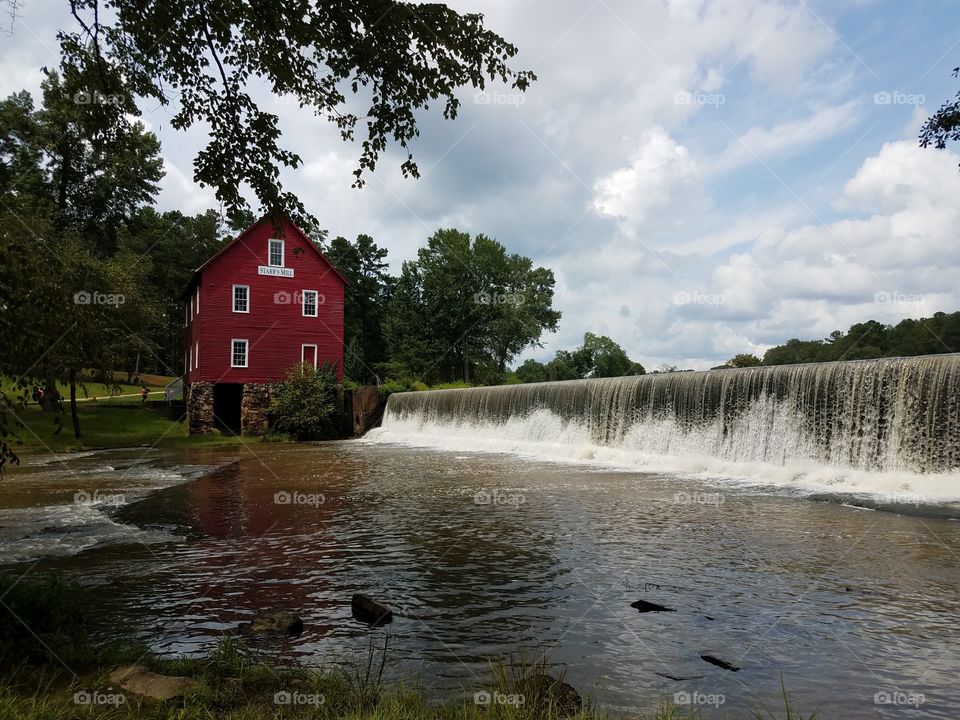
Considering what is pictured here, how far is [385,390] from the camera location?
1623 inches

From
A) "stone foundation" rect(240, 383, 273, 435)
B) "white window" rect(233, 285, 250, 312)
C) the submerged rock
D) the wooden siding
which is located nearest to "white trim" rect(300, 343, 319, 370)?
the wooden siding

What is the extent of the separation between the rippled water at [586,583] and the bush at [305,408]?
21512 millimetres

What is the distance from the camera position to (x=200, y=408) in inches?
1388

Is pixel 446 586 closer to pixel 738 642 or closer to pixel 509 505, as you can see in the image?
pixel 738 642

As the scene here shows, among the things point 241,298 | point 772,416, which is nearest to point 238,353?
point 241,298

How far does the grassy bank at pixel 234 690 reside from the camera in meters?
3.41

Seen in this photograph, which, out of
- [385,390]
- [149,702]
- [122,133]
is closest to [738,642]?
[149,702]

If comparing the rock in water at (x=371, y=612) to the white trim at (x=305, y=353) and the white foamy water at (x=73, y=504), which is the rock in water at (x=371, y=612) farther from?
the white trim at (x=305, y=353)

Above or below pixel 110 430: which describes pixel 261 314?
above

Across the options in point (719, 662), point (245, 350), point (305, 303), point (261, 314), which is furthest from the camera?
point (305, 303)

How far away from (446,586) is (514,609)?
0.97 meters

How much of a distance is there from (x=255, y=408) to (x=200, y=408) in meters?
2.87

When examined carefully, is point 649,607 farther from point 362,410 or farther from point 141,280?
point 141,280

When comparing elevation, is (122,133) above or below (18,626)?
above
